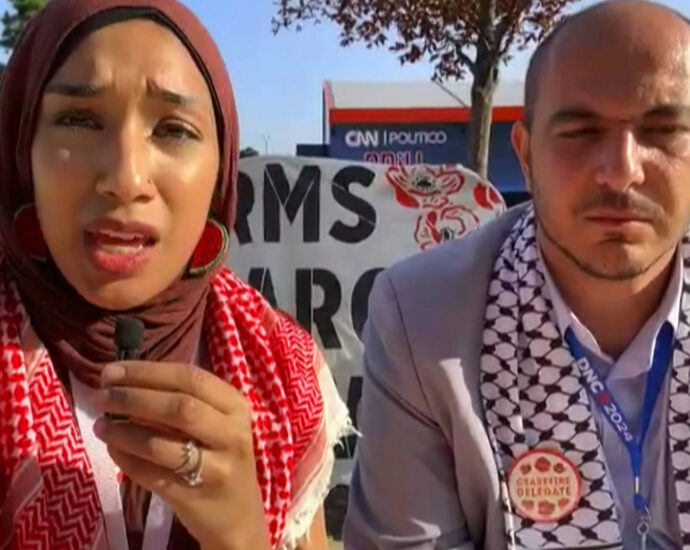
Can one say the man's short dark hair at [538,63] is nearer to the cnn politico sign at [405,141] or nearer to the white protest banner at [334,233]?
the white protest banner at [334,233]

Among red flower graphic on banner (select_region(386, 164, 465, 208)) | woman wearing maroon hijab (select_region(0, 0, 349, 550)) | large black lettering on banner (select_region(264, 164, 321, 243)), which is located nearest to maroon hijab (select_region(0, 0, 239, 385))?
woman wearing maroon hijab (select_region(0, 0, 349, 550))

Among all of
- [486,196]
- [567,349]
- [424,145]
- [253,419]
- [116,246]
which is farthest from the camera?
[424,145]

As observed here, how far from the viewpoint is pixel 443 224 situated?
4727mm

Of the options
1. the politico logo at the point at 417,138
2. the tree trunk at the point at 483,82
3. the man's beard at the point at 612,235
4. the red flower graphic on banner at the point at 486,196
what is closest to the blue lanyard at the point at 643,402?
the man's beard at the point at 612,235

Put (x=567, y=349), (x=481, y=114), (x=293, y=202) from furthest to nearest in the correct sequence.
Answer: (x=481, y=114) < (x=293, y=202) < (x=567, y=349)

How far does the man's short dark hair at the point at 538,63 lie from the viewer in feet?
6.88

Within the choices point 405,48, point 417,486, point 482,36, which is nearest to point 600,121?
point 417,486

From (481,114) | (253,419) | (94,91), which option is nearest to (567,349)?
(253,419)

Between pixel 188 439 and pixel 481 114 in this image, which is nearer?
pixel 188 439

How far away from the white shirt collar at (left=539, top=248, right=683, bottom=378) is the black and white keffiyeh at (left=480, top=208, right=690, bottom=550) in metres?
0.02

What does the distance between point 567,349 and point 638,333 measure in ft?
0.58

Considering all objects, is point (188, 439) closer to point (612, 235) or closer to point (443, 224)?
point (612, 235)

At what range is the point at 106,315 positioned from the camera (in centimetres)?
158

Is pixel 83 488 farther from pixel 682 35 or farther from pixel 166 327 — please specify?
pixel 682 35
